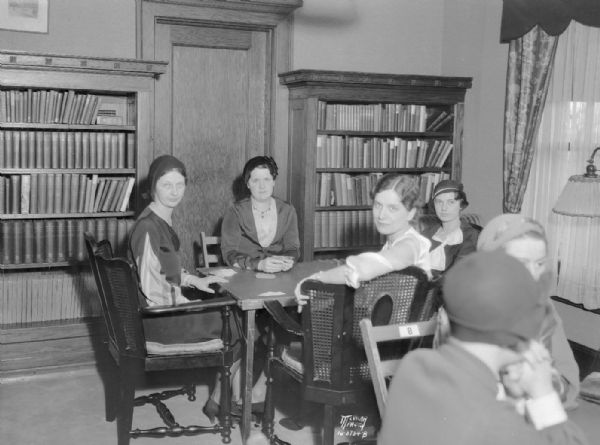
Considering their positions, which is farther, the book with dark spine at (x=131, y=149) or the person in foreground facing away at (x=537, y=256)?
the book with dark spine at (x=131, y=149)

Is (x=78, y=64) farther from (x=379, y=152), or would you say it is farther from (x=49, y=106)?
(x=379, y=152)

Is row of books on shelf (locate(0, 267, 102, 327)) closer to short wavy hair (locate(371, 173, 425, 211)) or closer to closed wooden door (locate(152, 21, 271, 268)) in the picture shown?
closed wooden door (locate(152, 21, 271, 268))

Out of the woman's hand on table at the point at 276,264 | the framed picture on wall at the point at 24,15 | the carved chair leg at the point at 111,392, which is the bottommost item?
the carved chair leg at the point at 111,392

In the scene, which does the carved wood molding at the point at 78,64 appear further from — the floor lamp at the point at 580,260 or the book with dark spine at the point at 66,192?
the floor lamp at the point at 580,260

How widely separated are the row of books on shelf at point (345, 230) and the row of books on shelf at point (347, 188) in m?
0.08

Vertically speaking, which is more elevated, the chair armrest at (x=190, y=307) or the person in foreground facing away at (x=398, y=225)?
the person in foreground facing away at (x=398, y=225)

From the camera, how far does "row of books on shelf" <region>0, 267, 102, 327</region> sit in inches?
181

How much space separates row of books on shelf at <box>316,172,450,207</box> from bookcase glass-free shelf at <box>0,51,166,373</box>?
1.32 metres

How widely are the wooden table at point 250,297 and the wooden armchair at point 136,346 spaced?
8 cm

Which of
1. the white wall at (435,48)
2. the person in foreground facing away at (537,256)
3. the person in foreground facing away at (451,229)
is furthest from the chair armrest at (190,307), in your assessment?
the white wall at (435,48)

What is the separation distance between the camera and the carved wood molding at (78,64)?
13.9 ft

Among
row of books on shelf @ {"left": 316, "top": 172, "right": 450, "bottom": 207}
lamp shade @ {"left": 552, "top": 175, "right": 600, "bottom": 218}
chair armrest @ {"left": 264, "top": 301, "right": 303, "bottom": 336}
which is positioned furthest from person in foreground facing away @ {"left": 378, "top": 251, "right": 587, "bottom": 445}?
row of books on shelf @ {"left": 316, "top": 172, "right": 450, "bottom": 207}

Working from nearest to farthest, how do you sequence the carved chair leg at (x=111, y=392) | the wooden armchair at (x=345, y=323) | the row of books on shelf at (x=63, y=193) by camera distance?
1. the wooden armchair at (x=345, y=323)
2. the carved chair leg at (x=111, y=392)
3. the row of books on shelf at (x=63, y=193)

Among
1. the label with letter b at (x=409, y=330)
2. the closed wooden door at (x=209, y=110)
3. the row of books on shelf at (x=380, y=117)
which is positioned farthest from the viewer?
the row of books on shelf at (x=380, y=117)
